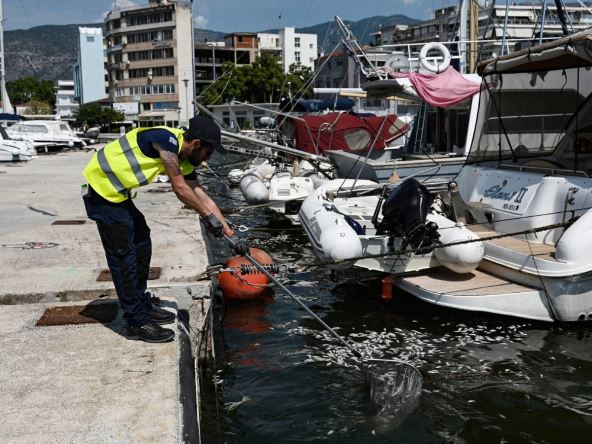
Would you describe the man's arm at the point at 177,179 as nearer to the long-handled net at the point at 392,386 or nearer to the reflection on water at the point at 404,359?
the long-handled net at the point at 392,386

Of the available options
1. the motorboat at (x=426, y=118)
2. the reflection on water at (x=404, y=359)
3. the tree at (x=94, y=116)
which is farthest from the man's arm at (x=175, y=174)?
the tree at (x=94, y=116)

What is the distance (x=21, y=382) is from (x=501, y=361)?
4628 mm

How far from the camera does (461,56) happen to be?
709 inches

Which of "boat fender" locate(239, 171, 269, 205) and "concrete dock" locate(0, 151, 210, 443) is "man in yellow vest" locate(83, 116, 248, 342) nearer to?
"concrete dock" locate(0, 151, 210, 443)

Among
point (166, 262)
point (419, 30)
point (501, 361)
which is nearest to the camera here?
point (501, 361)

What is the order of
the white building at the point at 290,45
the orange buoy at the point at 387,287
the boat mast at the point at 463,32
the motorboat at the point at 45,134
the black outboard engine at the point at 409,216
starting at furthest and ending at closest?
the white building at the point at 290,45 → the motorboat at the point at 45,134 → the boat mast at the point at 463,32 → the orange buoy at the point at 387,287 → the black outboard engine at the point at 409,216

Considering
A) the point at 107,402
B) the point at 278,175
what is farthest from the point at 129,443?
the point at 278,175

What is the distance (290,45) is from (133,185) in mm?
113716

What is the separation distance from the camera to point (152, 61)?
283 ft

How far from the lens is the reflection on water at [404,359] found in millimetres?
5289

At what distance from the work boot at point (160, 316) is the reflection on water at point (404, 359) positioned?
96 centimetres

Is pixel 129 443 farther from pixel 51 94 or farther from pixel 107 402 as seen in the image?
pixel 51 94

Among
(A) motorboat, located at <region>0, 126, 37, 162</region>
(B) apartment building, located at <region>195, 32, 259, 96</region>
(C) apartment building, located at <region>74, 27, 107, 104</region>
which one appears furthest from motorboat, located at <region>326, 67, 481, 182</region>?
(C) apartment building, located at <region>74, 27, 107, 104</region>

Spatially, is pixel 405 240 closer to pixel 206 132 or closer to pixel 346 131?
pixel 206 132
